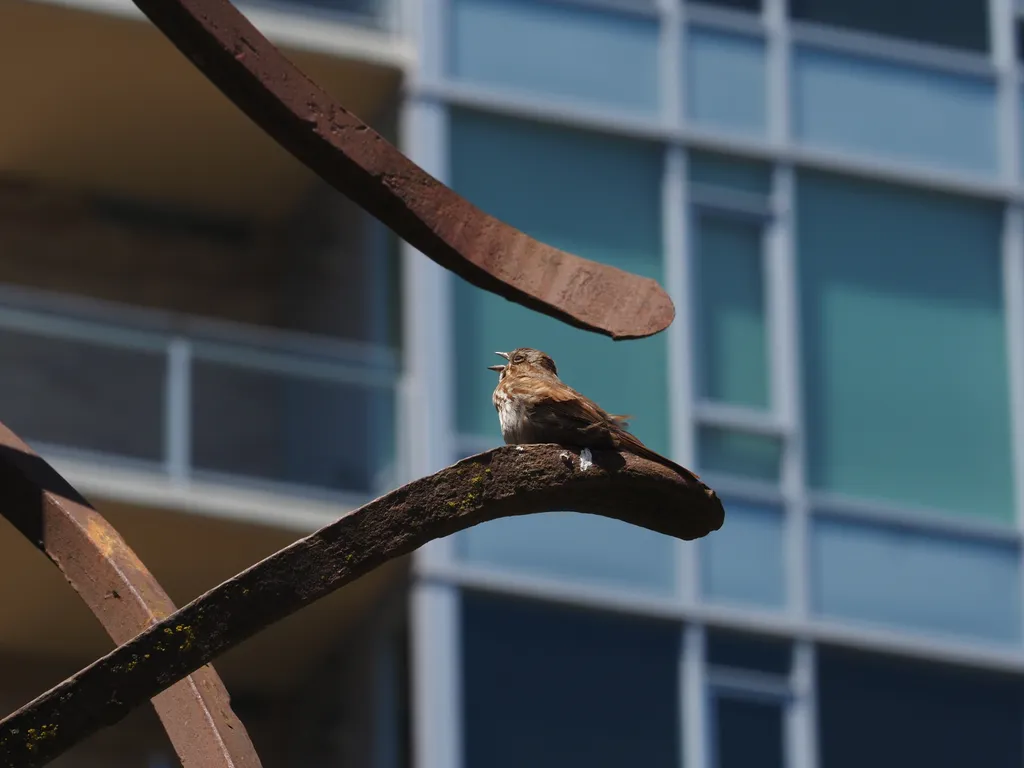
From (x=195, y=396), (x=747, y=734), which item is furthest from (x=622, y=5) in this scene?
(x=747, y=734)

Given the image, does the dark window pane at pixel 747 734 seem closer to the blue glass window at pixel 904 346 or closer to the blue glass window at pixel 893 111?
the blue glass window at pixel 904 346

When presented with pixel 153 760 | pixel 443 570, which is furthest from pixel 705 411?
pixel 153 760

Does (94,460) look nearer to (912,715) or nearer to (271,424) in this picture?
(271,424)

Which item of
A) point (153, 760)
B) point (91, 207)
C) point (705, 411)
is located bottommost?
point (153, 760)

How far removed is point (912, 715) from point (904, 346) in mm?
1900

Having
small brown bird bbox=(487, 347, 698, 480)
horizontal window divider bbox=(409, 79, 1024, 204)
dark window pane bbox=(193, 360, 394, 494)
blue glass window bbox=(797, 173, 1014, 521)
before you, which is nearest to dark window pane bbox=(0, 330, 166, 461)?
dark window pane bbox=(193, 360, 394, 494)

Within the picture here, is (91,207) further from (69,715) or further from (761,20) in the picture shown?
(69,715)

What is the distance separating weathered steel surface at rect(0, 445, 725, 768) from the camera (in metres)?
5.37

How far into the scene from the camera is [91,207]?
1622 centimetres

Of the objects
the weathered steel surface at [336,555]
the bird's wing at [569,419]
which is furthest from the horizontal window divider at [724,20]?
the weathered steel surface at [336,555]

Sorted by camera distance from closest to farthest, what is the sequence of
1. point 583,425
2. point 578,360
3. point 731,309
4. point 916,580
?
point 583,425 → point 578,360 → point 916,580 → point 731,309

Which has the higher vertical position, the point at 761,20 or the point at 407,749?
the point at 761,20

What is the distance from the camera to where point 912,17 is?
16.3 m

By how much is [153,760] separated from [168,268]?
2.71m
